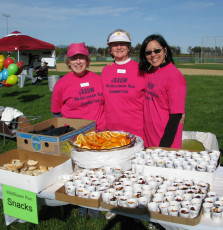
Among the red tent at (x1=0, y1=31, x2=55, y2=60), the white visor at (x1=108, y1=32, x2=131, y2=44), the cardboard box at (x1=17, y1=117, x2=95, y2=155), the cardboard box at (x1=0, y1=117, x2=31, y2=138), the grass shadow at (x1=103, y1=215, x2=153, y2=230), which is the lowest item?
the grass shadow at (x1=103, y1=215, x2=153, y2=230)

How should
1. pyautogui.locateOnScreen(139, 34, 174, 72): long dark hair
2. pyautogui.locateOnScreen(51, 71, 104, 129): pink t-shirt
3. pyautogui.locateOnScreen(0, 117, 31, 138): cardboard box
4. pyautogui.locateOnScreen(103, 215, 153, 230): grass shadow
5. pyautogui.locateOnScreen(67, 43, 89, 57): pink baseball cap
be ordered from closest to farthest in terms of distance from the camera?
pyautogui.locateOnScreen(139, 34, 174, 72): long dark hair → pyautogui.locateOnScreen(67, 43, 89, 57): pink baseball cap → pyautogui.locateOnScreen(51, 71, 104, 129): pink t-shirt → pyautogui.locateOnScreen(103, 215, 153, 230): grass shadow → pyautogui.locateOnScreen(0, 117, 31, 138): cardboard box

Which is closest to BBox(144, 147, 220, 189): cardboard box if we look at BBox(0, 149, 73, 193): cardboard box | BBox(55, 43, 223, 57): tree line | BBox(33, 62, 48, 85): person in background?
Answer: BBox(0, 149, 73, 193): cardboard box

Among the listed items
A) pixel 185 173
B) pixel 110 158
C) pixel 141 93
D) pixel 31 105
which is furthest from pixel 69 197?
pixel 31 105

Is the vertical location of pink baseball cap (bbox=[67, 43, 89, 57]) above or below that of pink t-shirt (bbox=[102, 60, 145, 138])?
above

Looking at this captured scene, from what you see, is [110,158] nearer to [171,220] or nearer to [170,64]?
[171,220]

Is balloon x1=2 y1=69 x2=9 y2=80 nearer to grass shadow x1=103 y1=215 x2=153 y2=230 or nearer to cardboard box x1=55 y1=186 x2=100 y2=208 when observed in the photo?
grass shadow x1=103 y1=215 x2=153 y2=230

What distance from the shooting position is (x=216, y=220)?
142 cm

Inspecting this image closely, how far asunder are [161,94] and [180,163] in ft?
2.63

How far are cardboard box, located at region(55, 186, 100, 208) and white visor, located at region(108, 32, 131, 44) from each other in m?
1.70

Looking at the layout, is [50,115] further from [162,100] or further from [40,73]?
[40,73]

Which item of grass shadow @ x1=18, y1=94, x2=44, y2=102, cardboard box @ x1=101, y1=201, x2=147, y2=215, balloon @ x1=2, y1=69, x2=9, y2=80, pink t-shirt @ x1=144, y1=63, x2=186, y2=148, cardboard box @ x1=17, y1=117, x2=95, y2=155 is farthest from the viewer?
grass shadow @ x1=18, y1=94, x2=44, y2=102

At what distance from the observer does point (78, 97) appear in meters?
2.88

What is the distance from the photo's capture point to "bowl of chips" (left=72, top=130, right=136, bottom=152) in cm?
211

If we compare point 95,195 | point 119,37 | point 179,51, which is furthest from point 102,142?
point 179,51
